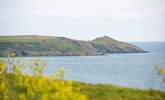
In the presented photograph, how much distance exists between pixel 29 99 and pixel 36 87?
7161 mm

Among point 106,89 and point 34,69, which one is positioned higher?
point 34,69

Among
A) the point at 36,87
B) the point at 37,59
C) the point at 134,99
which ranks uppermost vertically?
the point at 37,59

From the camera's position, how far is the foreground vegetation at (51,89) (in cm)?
726

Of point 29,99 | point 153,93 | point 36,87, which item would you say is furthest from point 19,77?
point 153,93

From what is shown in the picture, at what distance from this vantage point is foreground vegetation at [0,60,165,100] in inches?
286

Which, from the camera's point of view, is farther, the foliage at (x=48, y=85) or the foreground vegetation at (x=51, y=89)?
the foreground vegetation at (x=51, y=89)

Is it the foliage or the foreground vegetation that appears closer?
the foliage

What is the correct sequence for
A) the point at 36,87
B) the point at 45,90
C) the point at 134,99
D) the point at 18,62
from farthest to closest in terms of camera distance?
1. the point at 134,99
2. the point at 18,62
3. the point at 36,87
4. the point at 45,90

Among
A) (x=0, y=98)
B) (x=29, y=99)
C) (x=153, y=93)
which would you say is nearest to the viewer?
(x=0, y=98)

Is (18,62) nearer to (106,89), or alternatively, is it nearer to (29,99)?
(29,99)

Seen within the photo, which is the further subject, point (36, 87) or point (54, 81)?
point (36, 87)

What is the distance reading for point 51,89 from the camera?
798 centimetres

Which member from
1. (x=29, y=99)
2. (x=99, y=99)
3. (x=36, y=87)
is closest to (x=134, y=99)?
(x=99, y=99)

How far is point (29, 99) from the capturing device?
1562 centimetres
